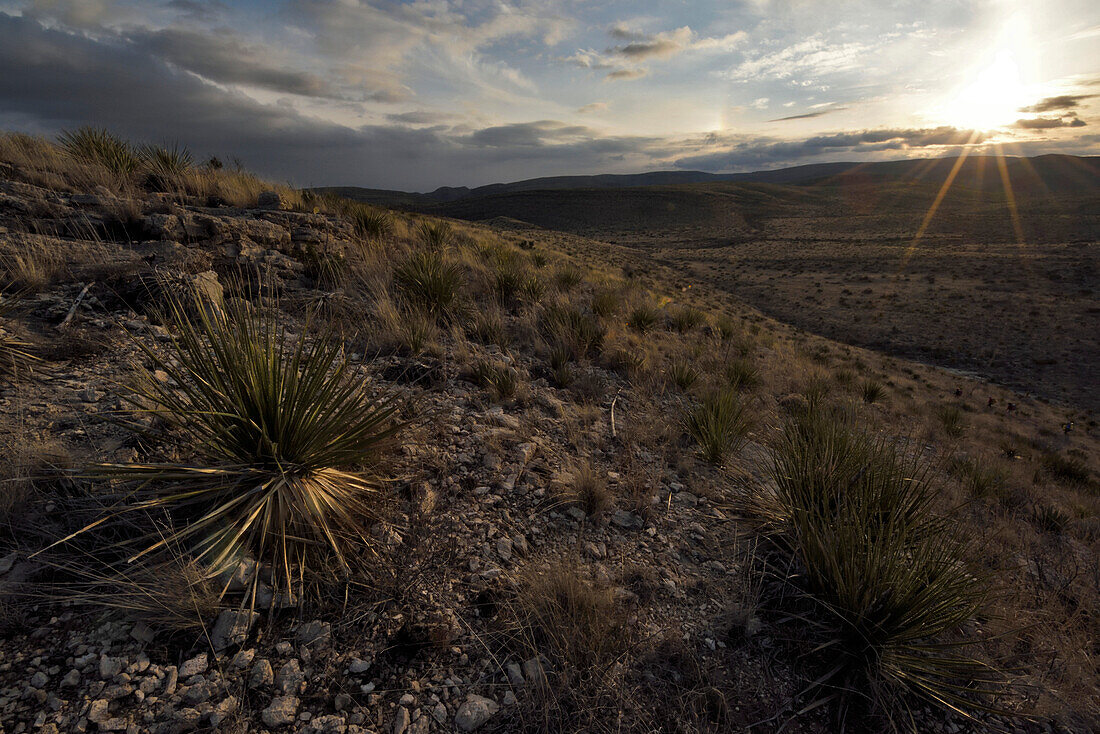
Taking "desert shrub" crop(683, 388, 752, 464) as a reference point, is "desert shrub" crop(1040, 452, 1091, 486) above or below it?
below

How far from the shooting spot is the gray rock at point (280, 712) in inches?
64.8

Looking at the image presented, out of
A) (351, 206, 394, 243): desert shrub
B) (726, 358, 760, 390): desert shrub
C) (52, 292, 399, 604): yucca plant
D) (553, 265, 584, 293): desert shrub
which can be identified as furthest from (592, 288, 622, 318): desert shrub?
(52, 292, 399, 604): yucca plant

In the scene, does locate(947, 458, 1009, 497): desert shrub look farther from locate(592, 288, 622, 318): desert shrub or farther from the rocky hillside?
locate(592, 288, 622, 318): desert shrub

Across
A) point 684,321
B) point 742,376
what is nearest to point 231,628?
point 742,376

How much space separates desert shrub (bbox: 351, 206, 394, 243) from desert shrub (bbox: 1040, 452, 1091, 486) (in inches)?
514

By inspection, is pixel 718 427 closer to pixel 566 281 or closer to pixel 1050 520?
pixel 1050 520

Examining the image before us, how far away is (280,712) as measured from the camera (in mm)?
1666

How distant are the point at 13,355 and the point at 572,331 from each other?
191 inches

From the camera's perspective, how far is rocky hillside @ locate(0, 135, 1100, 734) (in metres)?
1.77

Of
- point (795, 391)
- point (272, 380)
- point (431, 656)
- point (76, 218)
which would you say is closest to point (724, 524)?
point (431, 656)

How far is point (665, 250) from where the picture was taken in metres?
57.4

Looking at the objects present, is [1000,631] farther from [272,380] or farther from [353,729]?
[272,380]

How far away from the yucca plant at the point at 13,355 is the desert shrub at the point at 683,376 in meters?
5.74

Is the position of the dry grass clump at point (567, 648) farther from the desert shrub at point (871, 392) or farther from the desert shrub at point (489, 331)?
the desert shrub at point (871, 392)
